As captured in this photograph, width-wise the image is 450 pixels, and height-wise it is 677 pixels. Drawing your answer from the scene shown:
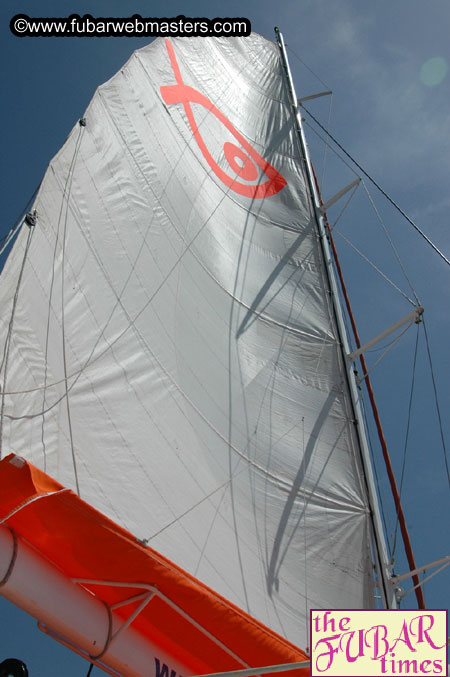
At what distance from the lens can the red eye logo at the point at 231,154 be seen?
21.0ft

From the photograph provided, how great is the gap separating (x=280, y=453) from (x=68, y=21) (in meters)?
4.57

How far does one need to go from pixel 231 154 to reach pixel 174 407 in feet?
14.5

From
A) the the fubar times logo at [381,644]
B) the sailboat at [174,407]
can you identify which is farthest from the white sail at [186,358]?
the the fubar times logo at [381,644]

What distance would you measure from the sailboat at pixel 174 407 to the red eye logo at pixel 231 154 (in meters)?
0.04

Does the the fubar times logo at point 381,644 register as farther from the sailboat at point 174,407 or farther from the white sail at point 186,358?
the white sail at point 186,358

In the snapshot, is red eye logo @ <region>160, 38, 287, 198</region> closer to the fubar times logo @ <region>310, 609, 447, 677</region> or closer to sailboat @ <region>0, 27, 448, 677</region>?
sailboat @ <region>0, 27, 448, 677</region>

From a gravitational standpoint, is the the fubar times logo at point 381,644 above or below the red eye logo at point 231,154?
below

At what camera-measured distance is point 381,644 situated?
2.32 meters

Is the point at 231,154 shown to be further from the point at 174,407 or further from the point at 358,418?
the point at 174,407

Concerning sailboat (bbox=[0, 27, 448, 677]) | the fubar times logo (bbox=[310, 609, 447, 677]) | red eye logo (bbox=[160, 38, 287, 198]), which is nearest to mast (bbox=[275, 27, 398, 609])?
sailboat (bbox=[0, 27, 448, 677])

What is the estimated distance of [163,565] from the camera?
230 centimetres

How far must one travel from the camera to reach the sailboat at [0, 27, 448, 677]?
2.38 metres

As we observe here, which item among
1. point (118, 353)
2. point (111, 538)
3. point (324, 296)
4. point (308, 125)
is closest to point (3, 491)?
point (111, 538)

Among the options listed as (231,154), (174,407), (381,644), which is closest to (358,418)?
(174,407)
